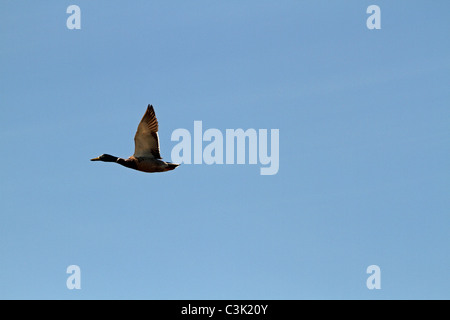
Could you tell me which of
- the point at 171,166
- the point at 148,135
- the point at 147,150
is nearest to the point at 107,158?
the point at 147,150

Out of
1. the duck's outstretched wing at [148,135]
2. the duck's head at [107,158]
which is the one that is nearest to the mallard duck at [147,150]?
the duck's outstretched wing at [148,135]

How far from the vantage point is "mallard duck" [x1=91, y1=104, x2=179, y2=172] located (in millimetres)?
37594

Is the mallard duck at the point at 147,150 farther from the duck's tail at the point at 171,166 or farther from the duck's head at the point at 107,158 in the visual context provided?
the duck's head at the point at 107,158

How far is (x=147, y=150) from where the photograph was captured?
3803 centimetres

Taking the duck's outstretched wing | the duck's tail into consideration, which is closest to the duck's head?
the duck's outstretched wing

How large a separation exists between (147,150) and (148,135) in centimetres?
85

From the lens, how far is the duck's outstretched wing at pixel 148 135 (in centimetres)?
3753

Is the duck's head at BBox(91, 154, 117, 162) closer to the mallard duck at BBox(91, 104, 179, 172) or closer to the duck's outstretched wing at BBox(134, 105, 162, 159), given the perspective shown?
the mallard duck at BBox(91, 104, 179, 172)
